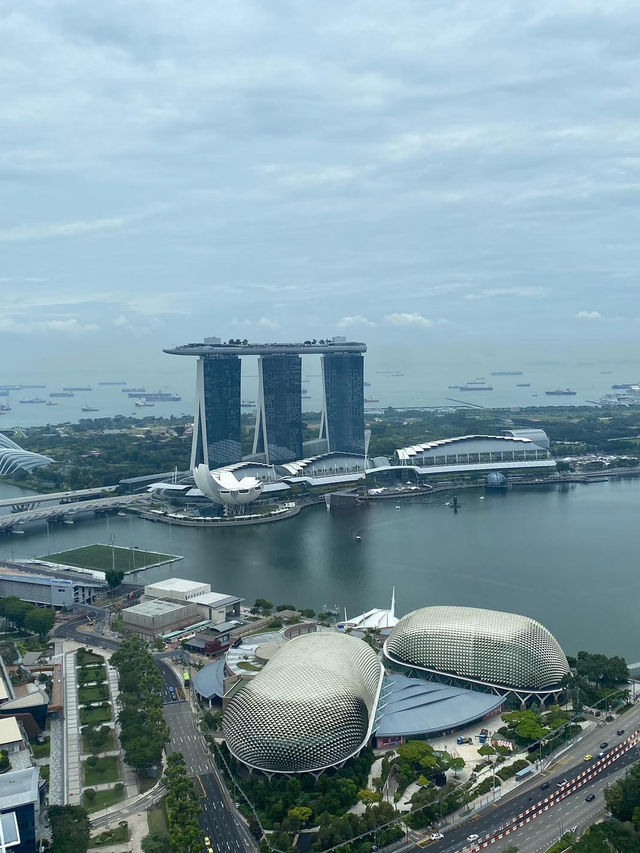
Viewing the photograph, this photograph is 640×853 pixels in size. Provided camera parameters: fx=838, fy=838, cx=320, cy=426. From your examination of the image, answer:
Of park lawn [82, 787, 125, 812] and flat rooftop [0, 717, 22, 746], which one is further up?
flat rooftop [0, 717, 22, 746]

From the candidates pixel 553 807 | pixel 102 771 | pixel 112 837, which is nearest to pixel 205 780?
pixel 102 771

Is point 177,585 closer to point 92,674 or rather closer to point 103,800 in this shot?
point 92,674

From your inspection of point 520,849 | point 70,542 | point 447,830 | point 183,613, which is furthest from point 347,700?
point 70,542

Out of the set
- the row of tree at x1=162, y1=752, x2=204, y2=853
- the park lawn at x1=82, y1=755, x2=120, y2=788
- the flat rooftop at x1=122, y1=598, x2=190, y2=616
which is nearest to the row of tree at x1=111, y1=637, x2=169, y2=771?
the park lawn at x1=82, y1=755, x2=120, y2=788

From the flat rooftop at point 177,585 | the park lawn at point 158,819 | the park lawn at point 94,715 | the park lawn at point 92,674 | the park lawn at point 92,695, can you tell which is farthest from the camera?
the flat rooftop at point 177,585

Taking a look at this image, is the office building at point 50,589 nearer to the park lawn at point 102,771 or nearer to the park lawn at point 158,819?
the park lawn at point 102,771

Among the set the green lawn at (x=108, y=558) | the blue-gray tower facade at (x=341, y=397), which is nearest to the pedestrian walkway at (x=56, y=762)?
the green lawn at (x=108, y=558)

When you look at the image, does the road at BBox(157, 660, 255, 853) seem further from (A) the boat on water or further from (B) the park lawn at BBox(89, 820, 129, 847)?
(A) the boat on water
